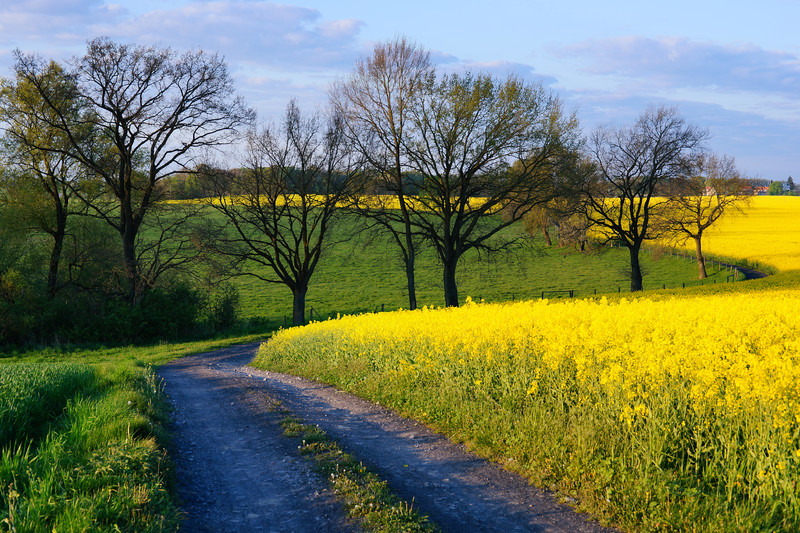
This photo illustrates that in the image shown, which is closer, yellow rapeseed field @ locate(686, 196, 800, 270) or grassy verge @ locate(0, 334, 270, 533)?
grassy verge @ locate(0, 334, 270, 533)

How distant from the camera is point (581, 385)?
6.92 meters

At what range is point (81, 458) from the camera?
5.70 metres

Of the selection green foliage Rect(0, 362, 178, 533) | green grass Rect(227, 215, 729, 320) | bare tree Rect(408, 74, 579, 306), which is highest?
bare tree Rect(408, 74, 579, 306)

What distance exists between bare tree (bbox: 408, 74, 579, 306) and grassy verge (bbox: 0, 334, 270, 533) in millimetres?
18852

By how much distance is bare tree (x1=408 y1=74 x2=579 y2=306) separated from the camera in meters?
25.6

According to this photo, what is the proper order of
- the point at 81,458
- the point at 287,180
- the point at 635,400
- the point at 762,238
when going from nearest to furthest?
the point at 81,458, the point at 635,400, the point at 287,180, the point at 762,238

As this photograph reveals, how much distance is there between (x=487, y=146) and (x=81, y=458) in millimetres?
22634

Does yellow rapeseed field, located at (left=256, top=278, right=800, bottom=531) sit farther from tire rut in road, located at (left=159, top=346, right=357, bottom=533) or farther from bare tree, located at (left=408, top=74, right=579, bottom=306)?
bare tree, located at (left=408, top=74, right=579, bottom=306)

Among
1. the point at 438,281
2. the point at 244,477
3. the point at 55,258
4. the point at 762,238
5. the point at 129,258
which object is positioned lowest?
the point at 438,281

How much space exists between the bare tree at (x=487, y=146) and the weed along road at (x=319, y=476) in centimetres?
1804

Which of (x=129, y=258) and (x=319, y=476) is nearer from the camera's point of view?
(x=319, y=476)

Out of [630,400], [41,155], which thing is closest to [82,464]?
[630,400]

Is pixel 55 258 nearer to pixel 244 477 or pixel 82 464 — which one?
pixel 82 464

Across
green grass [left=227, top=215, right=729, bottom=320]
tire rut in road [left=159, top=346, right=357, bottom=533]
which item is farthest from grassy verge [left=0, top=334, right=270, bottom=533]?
green grass [left=227, top=215, right=729, bottom=320]
